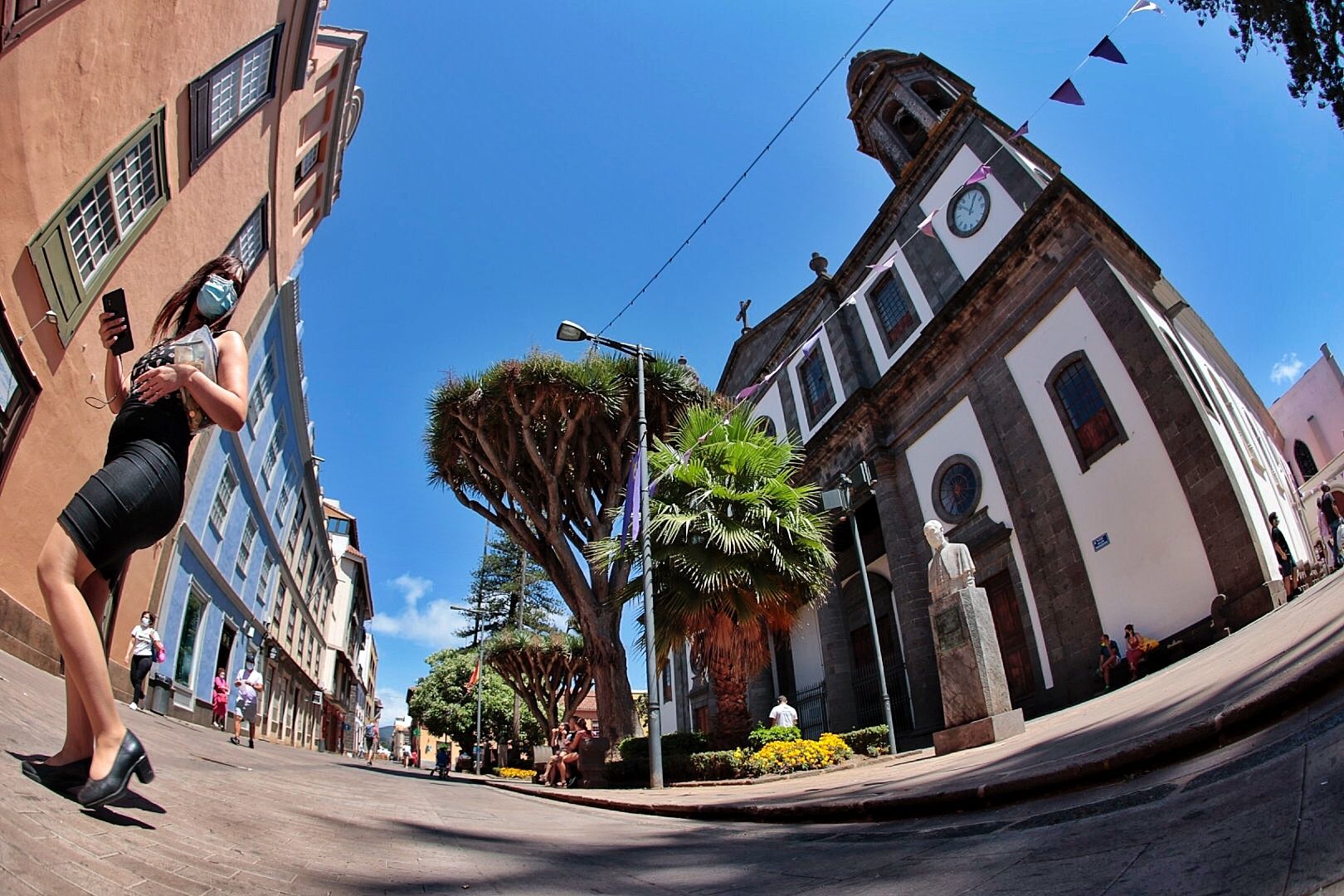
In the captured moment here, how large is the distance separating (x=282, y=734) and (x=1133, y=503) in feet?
96.7

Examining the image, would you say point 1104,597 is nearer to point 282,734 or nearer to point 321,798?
point 321,798

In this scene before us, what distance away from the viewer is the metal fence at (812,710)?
18.0 metres

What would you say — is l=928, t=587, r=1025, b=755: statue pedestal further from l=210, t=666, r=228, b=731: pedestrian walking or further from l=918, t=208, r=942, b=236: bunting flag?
l=210, t=666, r=228, b=731: pedestrian walking

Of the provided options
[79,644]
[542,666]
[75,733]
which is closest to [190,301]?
[79,644]

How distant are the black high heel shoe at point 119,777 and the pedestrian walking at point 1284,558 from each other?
521 inches

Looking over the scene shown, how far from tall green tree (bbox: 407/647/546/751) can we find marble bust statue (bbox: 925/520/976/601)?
3123 cm

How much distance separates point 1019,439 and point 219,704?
20395 millimetres

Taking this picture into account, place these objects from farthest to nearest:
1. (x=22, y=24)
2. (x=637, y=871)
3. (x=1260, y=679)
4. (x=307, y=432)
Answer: (x=307, y=432) → (x=22, y=24) → (x=1260, y=679) → (x=637, y=871)

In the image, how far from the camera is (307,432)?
2464 centimetres

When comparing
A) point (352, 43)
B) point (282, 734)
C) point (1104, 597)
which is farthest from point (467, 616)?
point (1104, 597)

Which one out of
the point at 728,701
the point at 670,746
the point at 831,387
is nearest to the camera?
the point at 728,701

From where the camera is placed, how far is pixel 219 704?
1659cm

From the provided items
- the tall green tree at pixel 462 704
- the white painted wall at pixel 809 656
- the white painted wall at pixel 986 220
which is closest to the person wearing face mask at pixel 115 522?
the white painted wall at pixel 986 220

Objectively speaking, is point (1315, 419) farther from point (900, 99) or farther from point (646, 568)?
point (646, 568)
